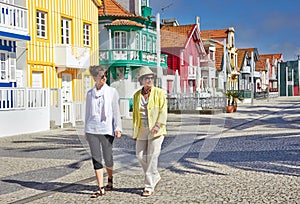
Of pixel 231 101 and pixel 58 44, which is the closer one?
pixel 58 44

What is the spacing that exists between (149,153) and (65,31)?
1711cm

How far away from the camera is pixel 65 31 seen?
23.2 m

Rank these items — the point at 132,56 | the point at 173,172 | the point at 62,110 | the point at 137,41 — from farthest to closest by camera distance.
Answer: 1. the point at 137,41
2. the point at 132,56
3. the point at 62,110
4. the point at 173,172

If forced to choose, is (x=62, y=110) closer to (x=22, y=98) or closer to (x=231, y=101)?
(x=22, y=98)

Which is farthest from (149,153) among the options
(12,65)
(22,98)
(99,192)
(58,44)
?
(58,44)

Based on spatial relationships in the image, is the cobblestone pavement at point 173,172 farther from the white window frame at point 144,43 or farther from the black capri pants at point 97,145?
the white window frame at point 144,43

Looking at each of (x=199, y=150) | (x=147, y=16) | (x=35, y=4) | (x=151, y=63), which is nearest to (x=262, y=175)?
(x=199, y=150)

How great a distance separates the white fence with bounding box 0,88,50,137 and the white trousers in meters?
9.73

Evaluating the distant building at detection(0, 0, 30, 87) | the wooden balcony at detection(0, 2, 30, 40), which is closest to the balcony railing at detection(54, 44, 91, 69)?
the distant building at detection(0, 0, 30, 87)

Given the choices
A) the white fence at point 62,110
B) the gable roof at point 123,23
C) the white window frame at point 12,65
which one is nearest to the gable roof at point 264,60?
the gable roof at point 123,23

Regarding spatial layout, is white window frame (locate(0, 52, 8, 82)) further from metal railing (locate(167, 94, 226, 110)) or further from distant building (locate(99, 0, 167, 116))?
metal railing (locate(167, 94, 226, 110))

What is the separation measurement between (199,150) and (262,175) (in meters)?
3.74

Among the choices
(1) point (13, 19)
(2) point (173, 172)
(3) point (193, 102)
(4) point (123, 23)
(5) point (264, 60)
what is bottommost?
(2) point (173, 172)

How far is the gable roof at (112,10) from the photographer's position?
103ft
